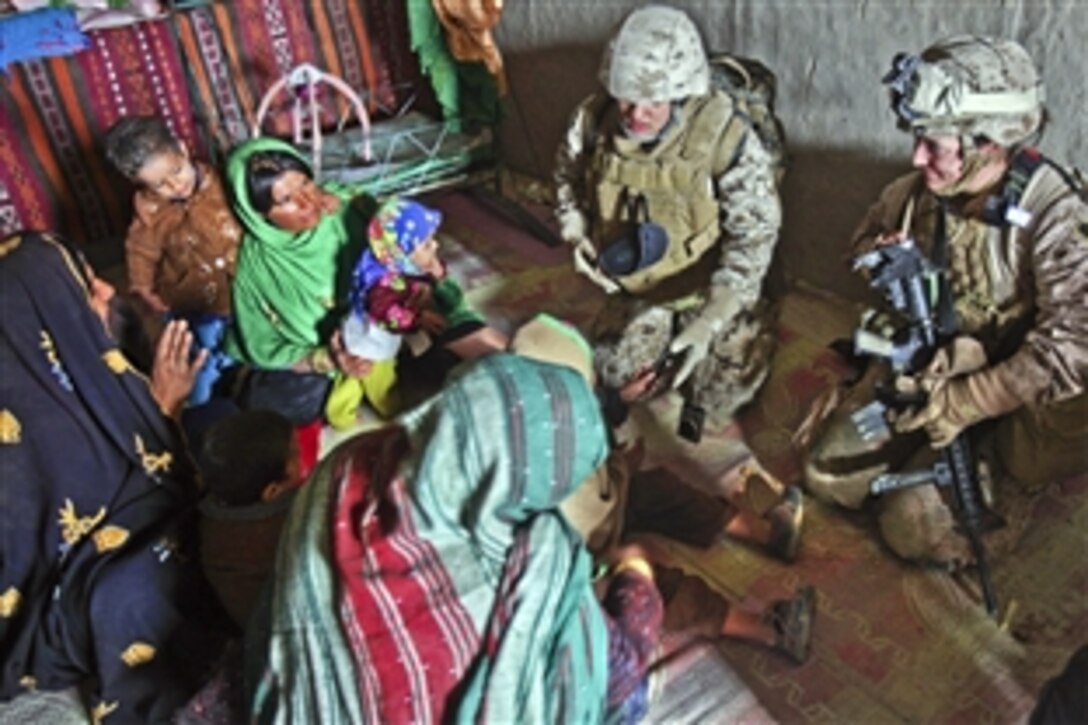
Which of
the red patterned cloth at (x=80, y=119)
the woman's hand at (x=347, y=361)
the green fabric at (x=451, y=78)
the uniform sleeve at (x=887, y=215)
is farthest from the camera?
the green fabric at (x=451, y=78)

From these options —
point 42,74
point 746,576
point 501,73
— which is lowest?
point 746,576

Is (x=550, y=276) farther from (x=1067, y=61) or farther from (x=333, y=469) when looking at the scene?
(x=333, y=469)

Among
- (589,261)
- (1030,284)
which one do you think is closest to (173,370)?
(589,261)

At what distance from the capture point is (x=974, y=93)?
2.04 meters

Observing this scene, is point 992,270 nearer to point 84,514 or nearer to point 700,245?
point 700,245

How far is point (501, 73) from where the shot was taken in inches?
161

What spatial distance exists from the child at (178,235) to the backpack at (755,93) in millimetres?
1728

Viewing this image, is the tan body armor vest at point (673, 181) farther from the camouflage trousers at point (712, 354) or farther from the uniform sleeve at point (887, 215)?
the uniform sleeve at point (887, 215)

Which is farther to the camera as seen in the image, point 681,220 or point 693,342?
point 681,220

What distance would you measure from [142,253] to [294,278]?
1.97 feet

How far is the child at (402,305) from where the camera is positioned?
293 centimetres

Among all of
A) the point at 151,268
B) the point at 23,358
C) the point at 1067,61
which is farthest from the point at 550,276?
the point at 23,358

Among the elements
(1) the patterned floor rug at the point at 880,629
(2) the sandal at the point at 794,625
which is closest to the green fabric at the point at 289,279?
(1) the patterned floor rug at the point at 880,629

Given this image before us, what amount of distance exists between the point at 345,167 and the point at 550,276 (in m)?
1.09
